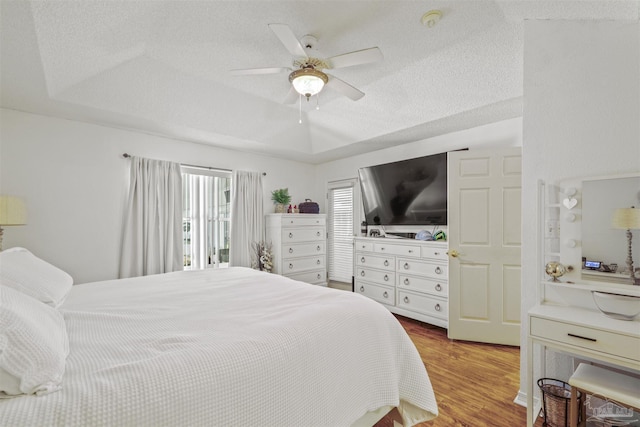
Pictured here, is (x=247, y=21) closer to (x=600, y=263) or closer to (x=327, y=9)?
(x=327, y=9)

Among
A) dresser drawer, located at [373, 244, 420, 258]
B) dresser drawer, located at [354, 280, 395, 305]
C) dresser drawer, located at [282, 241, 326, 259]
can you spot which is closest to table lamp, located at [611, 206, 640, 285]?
dresser drawer, located at [373, 244, 420, 258]

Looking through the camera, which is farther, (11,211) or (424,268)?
(424,268)

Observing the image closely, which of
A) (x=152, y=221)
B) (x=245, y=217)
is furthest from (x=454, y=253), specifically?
(x=152, y=221)

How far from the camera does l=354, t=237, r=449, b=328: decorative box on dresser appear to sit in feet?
10.9

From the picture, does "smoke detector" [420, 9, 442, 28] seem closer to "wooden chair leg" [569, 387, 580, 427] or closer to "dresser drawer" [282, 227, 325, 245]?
"wooden chair leg" [569, 387, 580, 427]

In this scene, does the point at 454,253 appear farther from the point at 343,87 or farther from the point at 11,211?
the point at 11,211

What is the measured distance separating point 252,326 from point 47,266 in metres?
1.67

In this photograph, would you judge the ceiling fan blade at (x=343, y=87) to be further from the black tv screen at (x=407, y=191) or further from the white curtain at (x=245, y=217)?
the white curtain at (x=245, y=217)

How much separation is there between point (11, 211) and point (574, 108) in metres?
4.28

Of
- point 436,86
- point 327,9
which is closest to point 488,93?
point 436,86

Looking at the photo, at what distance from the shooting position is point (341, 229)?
16.8 feet

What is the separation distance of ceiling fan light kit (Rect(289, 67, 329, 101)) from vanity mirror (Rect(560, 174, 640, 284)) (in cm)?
185

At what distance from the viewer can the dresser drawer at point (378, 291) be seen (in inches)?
152

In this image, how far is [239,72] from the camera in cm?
211
